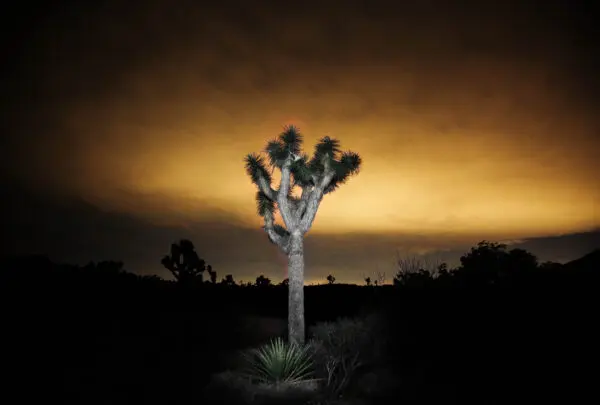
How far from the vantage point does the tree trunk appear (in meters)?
12.9

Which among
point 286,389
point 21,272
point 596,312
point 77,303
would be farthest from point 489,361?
point 21,272

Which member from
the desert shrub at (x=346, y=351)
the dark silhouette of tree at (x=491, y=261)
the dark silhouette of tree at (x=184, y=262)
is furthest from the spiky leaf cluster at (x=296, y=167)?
the dark silhouette of tree at (x=184, y=262)

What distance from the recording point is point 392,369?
9812mm

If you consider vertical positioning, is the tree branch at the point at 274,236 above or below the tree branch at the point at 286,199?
below

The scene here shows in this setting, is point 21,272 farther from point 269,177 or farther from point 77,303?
point 269,177

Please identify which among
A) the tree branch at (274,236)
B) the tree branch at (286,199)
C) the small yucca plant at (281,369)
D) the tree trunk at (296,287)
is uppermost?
the tree branch at (286,199)

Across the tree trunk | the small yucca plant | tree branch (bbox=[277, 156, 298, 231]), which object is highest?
tree branch (bbox=[277, 156, 298, 231])

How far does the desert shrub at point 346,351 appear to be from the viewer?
10397 millimetres

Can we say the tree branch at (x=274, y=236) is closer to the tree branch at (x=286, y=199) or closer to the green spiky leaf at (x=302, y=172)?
the tree branch at (x=286, y=199)

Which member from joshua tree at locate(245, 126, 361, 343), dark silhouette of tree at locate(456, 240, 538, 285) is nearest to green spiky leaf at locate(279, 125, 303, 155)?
joshua tree at locate(245, 126, 361, 343)

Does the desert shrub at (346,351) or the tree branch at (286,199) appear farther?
the tree branch at (286,199)

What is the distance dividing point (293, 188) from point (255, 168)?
140 centimetres

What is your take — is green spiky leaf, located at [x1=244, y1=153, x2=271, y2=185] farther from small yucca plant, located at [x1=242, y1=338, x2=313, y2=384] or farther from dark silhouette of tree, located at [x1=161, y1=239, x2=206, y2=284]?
dark silhouette of tree, located at [x1=161, y1=239, x2=206, y2=284]

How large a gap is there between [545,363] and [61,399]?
931cm
